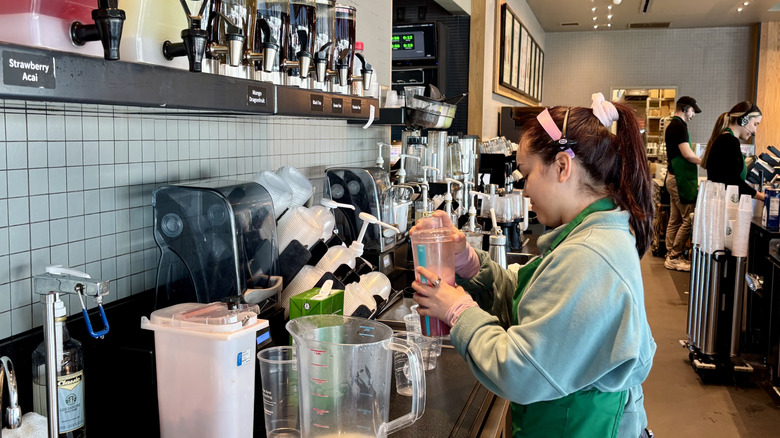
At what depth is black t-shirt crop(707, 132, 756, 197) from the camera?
19.0ft

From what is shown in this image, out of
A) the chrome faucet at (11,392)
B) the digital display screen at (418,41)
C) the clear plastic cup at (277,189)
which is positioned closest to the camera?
the chrome faucet at (11,392)

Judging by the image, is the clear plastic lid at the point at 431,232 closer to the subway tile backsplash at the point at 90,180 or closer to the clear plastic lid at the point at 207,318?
the clear plastic lid at the point at 207,318

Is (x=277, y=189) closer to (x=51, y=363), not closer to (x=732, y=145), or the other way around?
(x=51, y=363)

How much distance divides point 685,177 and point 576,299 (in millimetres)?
6830

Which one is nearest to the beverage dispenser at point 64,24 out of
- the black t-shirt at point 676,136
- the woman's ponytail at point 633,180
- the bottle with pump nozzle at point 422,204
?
the woman's ponytail at point 633,180

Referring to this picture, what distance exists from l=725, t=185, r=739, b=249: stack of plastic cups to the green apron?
11.2 ft

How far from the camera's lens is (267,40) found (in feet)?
4.88

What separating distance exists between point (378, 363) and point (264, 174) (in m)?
1.04

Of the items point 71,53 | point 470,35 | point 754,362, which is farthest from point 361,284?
point 470,35

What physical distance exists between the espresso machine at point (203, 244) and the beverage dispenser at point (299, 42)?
1.14 ft

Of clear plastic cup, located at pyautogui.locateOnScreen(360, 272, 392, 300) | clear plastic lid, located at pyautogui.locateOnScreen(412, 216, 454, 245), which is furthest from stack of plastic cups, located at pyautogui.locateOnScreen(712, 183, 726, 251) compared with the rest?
clear plastic lid, located at pyautogui.locateOnScreen(412, 216, 454, 245)

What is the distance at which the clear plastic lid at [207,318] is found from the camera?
4.00ft

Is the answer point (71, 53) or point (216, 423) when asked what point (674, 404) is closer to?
point (216, 423)

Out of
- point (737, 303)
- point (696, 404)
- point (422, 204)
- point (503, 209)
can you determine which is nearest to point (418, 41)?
point (503, 209)
